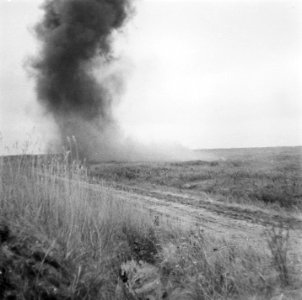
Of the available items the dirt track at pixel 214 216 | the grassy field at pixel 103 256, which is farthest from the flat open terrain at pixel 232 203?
the grassy field at pixel 103 256

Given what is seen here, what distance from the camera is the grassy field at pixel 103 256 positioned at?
2.93 metres

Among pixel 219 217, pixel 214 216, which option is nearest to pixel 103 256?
pixel 219 217

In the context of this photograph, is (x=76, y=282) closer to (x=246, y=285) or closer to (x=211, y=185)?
(x=246, y=285)

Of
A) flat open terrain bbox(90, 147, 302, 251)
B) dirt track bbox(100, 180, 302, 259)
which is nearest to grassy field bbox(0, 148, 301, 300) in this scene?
dirt track bbox(100, 180, 302, 259)

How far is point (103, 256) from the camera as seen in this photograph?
404 centimetres

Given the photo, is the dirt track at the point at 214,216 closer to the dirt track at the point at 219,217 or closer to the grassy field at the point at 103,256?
the dirt track at the point at 219,217

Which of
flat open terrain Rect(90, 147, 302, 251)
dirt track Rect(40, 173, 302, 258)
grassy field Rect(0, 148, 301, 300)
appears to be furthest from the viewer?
flat open terrain Rect(90, 147, 302, 251)

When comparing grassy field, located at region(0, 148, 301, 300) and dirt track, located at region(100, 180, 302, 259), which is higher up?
grassy field, located at region(0, 148, 301, 300)

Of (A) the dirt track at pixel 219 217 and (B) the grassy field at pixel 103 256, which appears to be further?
(A) the dirt track at pixel 219 217

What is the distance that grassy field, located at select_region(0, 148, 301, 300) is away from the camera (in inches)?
115

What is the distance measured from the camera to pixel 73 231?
4.03m

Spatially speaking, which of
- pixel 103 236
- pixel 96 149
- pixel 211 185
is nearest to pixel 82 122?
pixel 96 149

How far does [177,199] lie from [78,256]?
8.87 metres

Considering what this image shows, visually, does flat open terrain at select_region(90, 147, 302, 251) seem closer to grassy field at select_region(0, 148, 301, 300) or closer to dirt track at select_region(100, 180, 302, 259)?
dirt track at select_region(100, 180, 302, 259)
